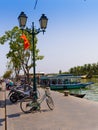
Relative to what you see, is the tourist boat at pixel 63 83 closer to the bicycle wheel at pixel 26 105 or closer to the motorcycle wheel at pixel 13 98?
the motorcycle wheel at pixel 13 98

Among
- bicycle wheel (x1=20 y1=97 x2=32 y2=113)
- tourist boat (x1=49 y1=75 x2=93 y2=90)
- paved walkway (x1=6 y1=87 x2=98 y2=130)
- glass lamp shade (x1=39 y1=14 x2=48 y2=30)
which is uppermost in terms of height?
glass lamp shade (x1=39 y1=14 x2=48 y2=30)

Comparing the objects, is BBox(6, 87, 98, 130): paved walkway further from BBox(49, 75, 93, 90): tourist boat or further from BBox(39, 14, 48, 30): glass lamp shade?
BBox(49, 75, 93, 90): tourist boat

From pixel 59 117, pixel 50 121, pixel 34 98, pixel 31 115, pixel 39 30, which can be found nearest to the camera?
pixel 50 121

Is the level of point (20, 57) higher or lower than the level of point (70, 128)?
higher

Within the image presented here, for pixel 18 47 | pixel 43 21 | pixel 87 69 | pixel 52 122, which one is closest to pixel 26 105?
pixel 52 122

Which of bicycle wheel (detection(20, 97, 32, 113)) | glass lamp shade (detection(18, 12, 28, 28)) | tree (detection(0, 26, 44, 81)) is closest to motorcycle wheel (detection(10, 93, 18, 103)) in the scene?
bicycle wheel (detection(20, 97, 32, 113))

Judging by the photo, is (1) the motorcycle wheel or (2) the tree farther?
(2) the tree

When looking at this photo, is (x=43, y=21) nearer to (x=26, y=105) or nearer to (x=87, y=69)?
(x=26, y=105)

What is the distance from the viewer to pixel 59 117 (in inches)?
452

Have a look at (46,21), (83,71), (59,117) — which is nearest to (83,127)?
(59,117)

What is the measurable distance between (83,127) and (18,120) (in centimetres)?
283

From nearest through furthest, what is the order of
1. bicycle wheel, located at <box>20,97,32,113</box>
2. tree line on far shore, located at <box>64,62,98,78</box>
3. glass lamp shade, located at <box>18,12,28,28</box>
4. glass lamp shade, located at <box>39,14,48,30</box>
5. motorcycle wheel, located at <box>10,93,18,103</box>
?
1. bicycle wheel, located at <box>20,97,32,113</box>
2. glass lamp shade, located at <box>39,14,48,30</box>
3. glass lamp shade, located at <box>18,12,28,28</box>
4. motorcycle wheel, located at <box>10,93,18,103</box>
5. tree line on far shore, located at <box>64,62,98,78</box>

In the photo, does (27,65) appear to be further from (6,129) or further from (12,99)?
(6,129)

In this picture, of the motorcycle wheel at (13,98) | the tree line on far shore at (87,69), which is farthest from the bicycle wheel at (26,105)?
the tree line on far shore at (87,69)
